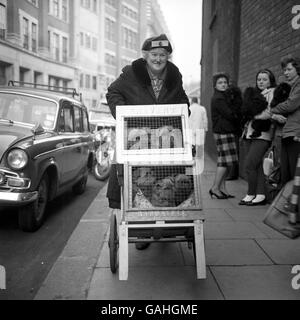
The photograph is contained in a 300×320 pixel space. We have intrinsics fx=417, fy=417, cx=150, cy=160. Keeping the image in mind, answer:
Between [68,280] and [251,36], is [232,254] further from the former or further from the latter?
[251,36]

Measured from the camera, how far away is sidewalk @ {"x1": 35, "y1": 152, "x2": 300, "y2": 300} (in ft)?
9.50

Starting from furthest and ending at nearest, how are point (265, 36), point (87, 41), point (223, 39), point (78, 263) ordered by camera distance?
1. point (223, 39)
2. point (265, 36)
3. point (87, 41)
4. point (78, 263)

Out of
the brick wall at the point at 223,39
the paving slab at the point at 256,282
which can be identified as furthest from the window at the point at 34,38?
the brick wall at the point at 223,39

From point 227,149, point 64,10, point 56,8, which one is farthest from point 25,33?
point 227,149

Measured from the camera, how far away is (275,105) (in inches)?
193

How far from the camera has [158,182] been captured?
9.46 ft

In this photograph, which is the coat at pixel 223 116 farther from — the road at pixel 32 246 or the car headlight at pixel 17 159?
the car headlight at pixel 17 159

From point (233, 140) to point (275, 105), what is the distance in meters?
1.31

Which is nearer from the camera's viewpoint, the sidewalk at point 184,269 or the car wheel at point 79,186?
the sidewalk at point 184,269

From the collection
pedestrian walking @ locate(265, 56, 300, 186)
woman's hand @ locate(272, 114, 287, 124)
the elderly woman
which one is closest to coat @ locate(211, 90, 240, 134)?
woman's hand @ locate(272, 114, 287, 124)

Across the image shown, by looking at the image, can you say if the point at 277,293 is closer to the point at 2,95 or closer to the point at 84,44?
the point at 84,44

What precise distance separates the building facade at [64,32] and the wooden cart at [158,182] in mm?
864

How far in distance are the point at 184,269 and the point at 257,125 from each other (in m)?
2.67

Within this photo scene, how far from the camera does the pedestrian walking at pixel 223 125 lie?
5984 mm
